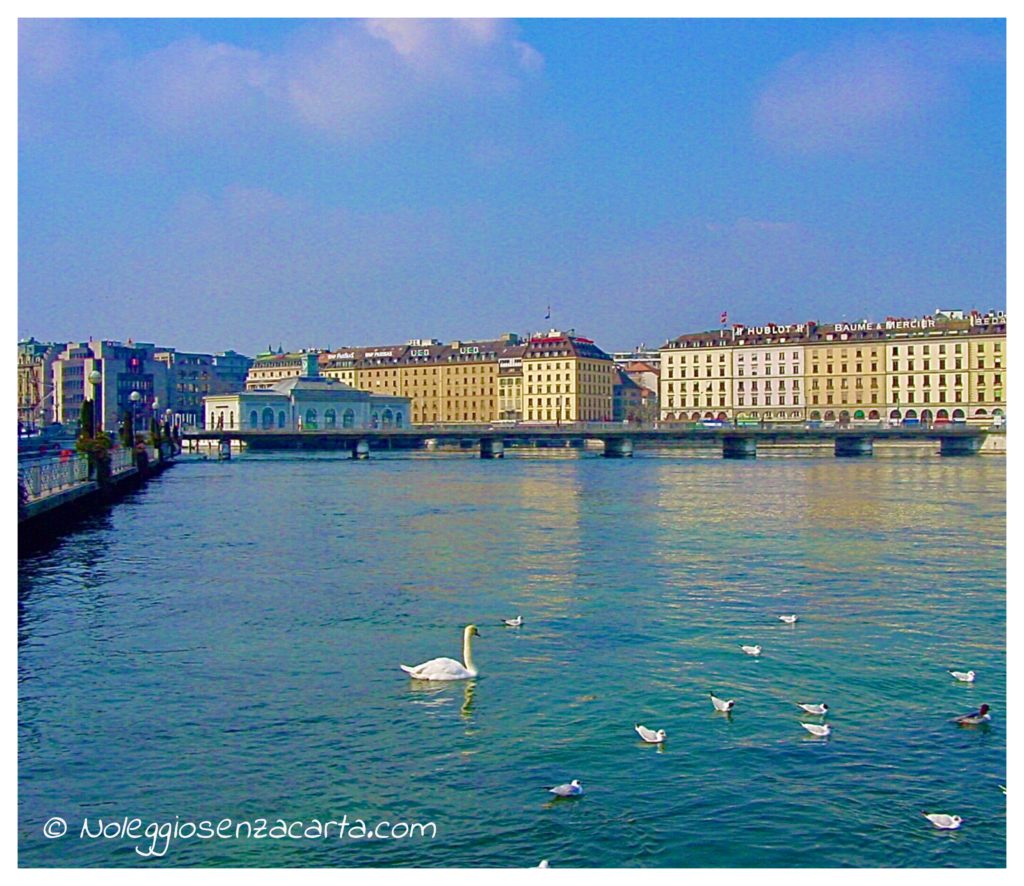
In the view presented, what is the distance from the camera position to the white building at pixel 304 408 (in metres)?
139

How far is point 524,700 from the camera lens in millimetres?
14320

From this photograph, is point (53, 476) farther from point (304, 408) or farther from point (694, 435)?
point (304, 408)

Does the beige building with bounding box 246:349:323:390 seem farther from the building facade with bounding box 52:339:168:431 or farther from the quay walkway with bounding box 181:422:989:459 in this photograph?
the quay walkway with bounding box 181:422:989:459

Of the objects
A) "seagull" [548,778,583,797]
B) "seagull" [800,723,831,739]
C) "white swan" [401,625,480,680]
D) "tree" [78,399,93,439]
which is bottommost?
"seagull" [548,778,583,797]

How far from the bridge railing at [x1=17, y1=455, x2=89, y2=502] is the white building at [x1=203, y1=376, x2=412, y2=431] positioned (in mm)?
90491

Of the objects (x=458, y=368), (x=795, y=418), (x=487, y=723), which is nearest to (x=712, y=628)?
(x=487, y=723)

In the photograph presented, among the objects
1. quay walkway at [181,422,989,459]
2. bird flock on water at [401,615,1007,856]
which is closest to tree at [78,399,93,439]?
bird flock on water at [401,615,1007,856]

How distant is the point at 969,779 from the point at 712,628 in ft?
23.4

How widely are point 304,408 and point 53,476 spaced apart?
107700mm

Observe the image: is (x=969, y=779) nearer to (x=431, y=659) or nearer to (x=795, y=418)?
(x=431, y=659)

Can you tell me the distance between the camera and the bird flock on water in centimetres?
1054

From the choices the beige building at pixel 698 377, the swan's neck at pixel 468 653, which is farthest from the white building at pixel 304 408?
the swan's neck at pixel 468 653

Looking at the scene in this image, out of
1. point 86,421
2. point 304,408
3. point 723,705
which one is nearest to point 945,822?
point 723,705
